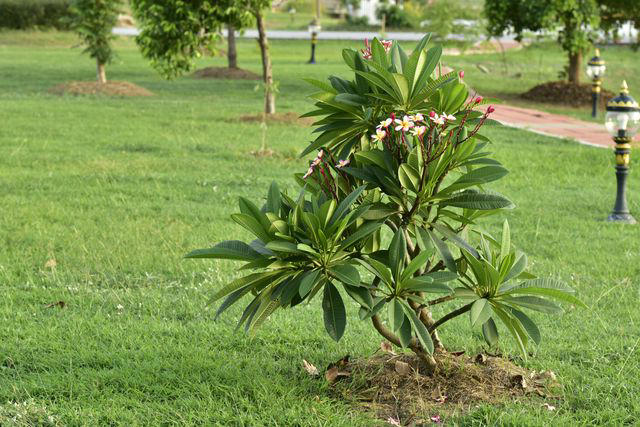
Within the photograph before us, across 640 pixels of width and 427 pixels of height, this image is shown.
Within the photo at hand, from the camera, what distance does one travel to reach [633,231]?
323 inches

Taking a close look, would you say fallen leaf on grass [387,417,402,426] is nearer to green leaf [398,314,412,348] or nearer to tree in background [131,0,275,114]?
green leaf [398,314,412,348]

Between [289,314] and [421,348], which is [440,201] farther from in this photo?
[289,314]

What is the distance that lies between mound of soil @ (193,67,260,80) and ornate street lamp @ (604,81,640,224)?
17.1 metres

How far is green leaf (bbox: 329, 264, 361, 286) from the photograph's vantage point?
3.70 metres

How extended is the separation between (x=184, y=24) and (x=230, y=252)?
35.0ft

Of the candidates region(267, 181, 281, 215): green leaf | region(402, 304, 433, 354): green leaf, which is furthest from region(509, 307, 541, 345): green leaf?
region(267, 181, 281, 215): green leaf

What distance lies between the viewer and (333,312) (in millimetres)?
3914

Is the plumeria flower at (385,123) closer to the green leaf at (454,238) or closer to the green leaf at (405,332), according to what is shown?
the green leaf at (454,238)

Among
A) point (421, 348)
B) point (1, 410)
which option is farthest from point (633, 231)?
point (1, 410)

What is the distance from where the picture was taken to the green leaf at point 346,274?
370 centimetres

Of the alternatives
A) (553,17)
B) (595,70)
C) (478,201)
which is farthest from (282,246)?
(553,17)

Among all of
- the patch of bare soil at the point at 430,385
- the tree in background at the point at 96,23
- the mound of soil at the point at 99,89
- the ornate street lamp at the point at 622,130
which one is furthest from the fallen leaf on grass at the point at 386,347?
the tree in background at the point at 96,23

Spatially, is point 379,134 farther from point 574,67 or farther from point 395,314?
point 574,67

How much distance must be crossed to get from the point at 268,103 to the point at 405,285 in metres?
11.7
